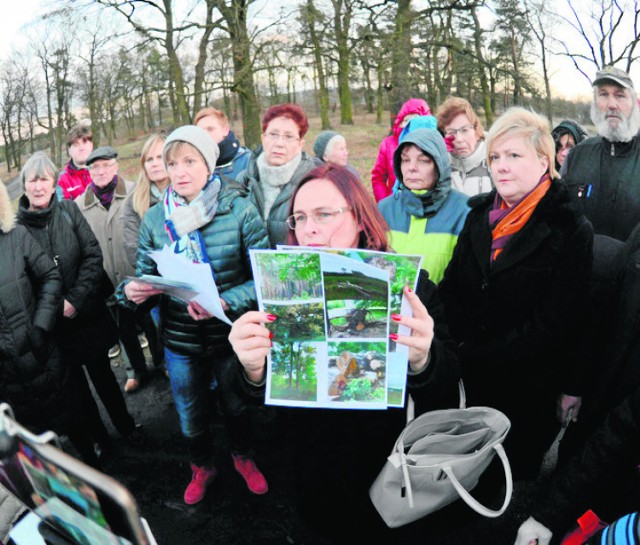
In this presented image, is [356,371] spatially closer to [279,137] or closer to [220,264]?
[220,264]

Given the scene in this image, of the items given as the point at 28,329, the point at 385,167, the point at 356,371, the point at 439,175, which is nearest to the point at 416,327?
the point at 356,371

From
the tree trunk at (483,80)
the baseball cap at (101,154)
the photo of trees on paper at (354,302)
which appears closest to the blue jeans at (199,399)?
the photo of trees on paper at (354,302)

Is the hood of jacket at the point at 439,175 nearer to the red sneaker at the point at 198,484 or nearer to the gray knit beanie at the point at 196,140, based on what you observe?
the gray knit beanie at the point at 196,140

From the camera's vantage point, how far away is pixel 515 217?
2090mm

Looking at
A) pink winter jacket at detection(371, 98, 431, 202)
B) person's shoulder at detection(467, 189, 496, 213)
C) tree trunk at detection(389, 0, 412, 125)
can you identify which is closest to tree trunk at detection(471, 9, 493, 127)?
tree trunk at detection(389, 0, 412, 125)

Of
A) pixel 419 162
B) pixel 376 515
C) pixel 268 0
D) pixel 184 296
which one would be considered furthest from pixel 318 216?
pixel 268 0

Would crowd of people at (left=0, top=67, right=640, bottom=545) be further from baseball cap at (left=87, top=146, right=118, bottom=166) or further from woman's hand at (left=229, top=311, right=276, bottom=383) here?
baseball cap at (left=87, top=146, right=118, bottom=166)

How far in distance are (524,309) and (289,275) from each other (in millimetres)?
1386

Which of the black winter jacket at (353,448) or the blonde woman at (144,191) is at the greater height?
the blonde woman at (144,191)

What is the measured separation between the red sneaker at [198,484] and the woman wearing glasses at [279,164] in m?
1.52

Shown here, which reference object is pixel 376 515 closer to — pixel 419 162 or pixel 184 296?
pixel 184 296

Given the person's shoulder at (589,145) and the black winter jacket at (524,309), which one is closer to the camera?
the black winter jacket at (524,309)

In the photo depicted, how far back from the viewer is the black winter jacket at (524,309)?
202 centimetres

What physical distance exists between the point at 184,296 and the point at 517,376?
1606 mm
